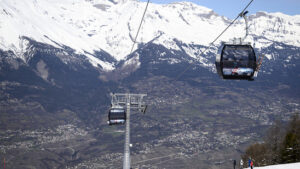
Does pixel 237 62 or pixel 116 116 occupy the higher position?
pixel 237 62

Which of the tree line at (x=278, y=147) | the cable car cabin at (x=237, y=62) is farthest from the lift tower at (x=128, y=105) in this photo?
the tree line at (x=278, y=147)

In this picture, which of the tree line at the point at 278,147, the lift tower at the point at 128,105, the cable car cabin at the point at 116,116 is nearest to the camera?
the lift tower at the point at 128,105

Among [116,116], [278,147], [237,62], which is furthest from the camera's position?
[278,147]

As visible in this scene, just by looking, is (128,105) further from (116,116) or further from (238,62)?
(238,62)

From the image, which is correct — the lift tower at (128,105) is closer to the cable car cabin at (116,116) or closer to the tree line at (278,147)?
the cable car cabin at (116,116)

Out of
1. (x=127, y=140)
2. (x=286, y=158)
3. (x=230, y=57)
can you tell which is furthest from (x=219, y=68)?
(x=286, y=158)

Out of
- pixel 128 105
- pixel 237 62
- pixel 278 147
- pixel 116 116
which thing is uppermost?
pixel 237 62

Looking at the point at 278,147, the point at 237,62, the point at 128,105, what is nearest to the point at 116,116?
the point at 128,105

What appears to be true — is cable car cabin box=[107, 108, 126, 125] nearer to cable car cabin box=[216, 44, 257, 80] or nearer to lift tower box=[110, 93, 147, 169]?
lift tower box=[110, 93, 147, 169]
